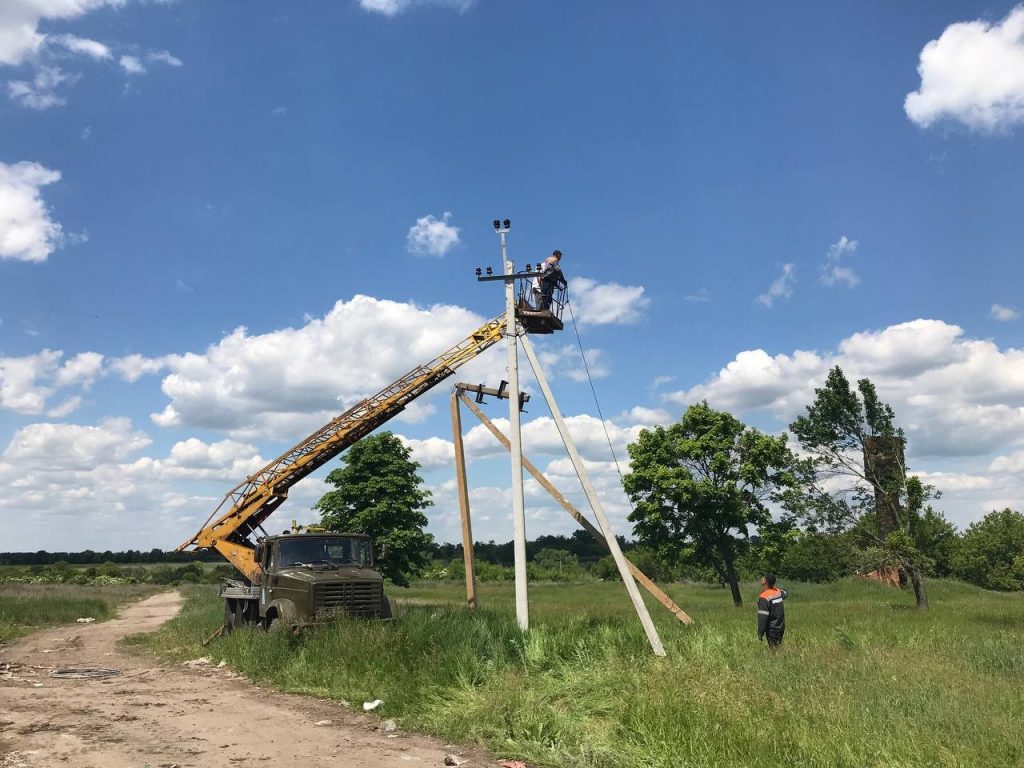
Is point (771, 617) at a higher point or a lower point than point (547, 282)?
lower

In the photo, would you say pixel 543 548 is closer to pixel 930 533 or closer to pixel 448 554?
pixel 448 554

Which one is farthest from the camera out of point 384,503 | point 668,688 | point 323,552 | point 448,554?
point 448,554

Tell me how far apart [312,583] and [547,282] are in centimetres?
779

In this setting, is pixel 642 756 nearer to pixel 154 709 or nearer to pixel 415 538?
pixel 154 709

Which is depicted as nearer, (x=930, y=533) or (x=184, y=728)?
(x=184, y=728)

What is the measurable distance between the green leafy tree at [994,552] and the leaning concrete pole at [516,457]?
182 feet

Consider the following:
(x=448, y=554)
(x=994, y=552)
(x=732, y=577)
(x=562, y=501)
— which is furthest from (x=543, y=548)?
(x=562, y=501)

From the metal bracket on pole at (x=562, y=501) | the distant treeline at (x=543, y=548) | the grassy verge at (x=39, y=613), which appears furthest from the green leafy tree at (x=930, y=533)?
the distant treeline at (x=543, y=548)

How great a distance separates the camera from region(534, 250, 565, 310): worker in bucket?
14.5 m

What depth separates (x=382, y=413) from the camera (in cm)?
1778

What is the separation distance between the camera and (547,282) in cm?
1473

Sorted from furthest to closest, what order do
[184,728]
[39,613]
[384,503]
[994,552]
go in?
[994,552]
[384,503]
[39,613]
[184,728]

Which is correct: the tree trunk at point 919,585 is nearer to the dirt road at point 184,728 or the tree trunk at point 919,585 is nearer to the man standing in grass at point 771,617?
the man standing in grass at point 771,617

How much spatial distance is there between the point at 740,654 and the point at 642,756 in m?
4.41
